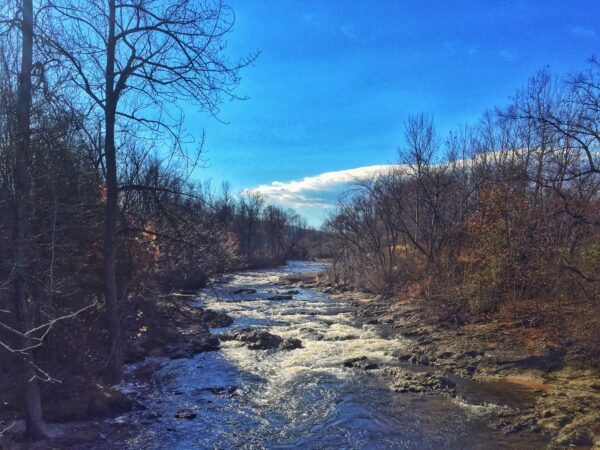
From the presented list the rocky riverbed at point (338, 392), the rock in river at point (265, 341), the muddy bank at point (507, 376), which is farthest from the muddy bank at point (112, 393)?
the muddy bank at point (507, 376)

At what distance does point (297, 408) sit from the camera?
10031 millimetres

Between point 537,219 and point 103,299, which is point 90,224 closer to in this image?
point 103,299

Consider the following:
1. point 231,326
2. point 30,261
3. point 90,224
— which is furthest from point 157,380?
point 231,326

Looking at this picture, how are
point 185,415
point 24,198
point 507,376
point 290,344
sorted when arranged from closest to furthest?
point 24,198 → point 185,415 → point 507,376 → point 290,344

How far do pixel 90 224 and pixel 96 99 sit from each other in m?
2.68

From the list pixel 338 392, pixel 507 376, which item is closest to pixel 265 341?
pixel 338 392

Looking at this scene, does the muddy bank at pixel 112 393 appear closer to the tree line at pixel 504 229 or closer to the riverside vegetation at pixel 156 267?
the riverside vegetation at pixel 156 267

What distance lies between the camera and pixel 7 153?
621 centimetres

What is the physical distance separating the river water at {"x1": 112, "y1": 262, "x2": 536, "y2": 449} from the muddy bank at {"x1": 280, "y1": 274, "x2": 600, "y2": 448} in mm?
564

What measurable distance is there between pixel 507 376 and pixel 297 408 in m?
6.00

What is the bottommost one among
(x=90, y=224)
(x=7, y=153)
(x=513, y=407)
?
(x=513, y=407)

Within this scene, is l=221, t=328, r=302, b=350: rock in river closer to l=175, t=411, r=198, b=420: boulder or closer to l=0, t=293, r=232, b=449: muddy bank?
l=0, t=293, r=232, b=449: muddy bank

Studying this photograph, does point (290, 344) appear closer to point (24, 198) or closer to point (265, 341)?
point (265, 341)

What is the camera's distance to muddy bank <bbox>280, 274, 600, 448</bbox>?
871 centimetres
